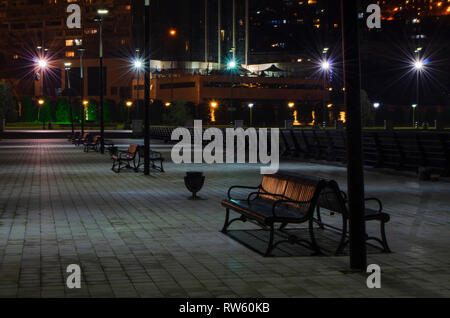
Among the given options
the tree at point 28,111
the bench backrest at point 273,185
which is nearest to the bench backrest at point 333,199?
the bench backrest at point 273,185

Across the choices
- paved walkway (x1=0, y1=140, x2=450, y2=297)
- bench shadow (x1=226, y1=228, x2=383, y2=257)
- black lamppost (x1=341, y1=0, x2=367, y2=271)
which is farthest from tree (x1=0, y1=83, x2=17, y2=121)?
black lamppost (x1=341, y1=0, x2=367, y2=271)

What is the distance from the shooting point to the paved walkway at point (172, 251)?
254 inches

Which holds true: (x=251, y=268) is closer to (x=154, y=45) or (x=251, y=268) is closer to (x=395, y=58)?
(x=154, y=45)

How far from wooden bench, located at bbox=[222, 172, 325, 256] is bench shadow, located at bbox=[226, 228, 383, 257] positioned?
10 cm

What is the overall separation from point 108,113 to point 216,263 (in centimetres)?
9517

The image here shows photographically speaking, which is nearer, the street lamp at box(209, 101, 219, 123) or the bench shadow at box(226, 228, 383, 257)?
the bench shadow at box(226, 228, 383, 257)

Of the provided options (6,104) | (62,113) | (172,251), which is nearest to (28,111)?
(62,113)

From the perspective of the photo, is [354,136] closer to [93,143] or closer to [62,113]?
[93,143]

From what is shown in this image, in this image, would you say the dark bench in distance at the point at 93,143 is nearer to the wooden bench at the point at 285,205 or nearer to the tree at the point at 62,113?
the wooden bench at the point at 285,205

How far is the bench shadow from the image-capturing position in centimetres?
832

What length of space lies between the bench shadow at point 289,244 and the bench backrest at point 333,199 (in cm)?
46

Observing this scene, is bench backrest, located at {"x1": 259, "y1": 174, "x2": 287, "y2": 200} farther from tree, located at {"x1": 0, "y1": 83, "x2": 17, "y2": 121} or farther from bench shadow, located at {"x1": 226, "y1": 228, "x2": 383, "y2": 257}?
tree, located at {"x1": 0, "y1": 83, "x2": 17, "y2": 121}

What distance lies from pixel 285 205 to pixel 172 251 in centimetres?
182

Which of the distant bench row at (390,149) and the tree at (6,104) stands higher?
the tree at (6,104)
